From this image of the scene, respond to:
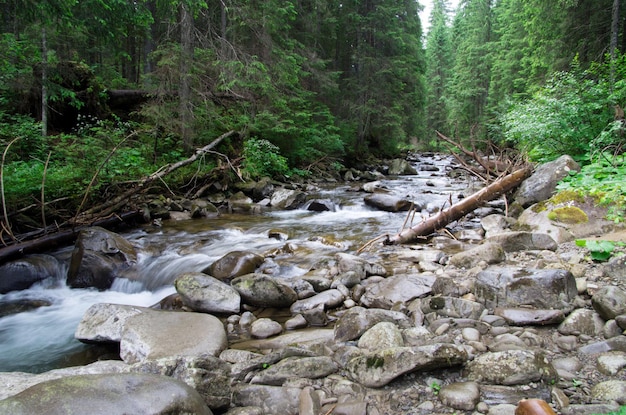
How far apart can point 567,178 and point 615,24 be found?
7.34 m

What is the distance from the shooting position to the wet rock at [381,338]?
3.14m

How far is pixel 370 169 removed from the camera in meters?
21.1

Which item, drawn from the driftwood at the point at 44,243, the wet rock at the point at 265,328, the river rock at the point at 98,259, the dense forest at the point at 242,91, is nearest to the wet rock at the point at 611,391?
the wet rock at the point at 265,328

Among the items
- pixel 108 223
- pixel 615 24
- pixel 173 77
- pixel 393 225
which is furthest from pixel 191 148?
pixel 615 24

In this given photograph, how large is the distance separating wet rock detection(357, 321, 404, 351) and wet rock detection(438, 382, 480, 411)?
0.68m

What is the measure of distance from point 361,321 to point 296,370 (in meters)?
1.00

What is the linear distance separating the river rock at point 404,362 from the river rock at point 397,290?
156cm

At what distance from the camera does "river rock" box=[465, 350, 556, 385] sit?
2452 mm

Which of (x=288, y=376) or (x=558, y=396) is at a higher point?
(x=558, y=396)

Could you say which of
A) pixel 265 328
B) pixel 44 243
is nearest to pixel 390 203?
pixel 265 328

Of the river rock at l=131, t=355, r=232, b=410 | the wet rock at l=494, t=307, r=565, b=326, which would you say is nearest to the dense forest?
the wet rock at l=494, t=307, r=565, b=326

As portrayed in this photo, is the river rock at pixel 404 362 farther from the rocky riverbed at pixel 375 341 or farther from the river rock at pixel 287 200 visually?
the river rock at pixel 287 200

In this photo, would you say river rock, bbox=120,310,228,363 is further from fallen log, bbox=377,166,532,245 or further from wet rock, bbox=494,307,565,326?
fallen log, bbox=377,166,532,245

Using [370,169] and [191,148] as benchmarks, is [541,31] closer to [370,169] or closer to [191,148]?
[370,169]
